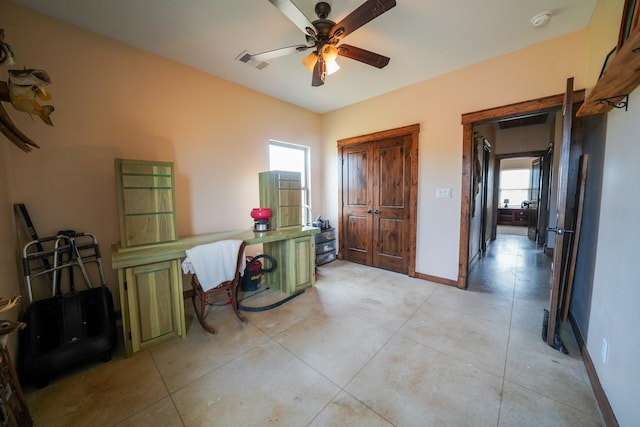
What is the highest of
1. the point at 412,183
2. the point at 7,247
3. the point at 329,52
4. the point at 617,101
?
the point at 329,52

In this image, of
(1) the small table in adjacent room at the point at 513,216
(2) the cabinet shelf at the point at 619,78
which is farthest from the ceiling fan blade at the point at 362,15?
(1) the small table in adjacent room at the point at 513,216

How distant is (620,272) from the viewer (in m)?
1.33

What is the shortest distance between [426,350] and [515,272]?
9.43ft

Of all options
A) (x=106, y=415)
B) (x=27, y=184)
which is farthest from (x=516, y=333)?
(x=27, y=184)

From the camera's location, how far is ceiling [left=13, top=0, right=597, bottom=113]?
1.92m

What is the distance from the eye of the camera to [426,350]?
1.93 m

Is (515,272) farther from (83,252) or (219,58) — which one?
(83,252)

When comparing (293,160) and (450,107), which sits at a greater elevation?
(450,107)

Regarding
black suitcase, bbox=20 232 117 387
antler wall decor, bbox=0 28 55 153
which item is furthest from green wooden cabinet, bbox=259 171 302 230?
antler wall decor, bbox=0 28 55 153

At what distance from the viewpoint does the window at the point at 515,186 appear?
904 cm

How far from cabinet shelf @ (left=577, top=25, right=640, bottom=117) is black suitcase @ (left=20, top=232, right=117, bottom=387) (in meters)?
3.49

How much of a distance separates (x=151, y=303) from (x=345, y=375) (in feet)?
5.57

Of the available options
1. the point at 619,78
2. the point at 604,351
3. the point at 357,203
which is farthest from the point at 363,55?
the point at 604,351

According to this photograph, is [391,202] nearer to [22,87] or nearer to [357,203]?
[357,203]
